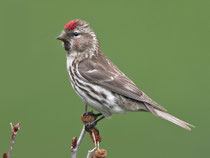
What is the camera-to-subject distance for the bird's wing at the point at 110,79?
6.52 meters

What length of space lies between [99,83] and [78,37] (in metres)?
0.72

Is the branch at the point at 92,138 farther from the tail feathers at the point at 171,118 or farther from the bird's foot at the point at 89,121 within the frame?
the tail feathers at the point at 171,118

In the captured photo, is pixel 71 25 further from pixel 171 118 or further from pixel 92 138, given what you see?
pixel 92 138

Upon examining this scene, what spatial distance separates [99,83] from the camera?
6.60 meters

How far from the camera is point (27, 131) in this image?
846 cm

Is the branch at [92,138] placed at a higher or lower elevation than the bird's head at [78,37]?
lower

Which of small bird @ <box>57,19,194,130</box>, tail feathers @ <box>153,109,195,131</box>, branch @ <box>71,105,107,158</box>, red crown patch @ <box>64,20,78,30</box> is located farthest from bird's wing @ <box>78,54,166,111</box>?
branch @ <box>71,105,107,158</box>

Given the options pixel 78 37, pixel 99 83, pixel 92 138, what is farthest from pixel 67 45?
pixel 92 138

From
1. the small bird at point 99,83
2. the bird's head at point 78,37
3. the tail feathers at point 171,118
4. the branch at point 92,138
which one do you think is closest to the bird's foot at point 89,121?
the branch at point 92,138

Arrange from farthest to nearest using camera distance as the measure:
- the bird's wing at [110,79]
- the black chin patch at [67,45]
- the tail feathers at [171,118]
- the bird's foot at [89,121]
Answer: the black chin patch at [67,45] < the bird's wing at [110,79] < the tail feathers at [171,118] < the bird's foot at [89,121]

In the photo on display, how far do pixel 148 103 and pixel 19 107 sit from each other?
8.61 ft

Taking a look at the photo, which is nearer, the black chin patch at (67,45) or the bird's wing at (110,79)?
the bird's wing at (110,79)

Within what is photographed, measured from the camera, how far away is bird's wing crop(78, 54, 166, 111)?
652 centimetres

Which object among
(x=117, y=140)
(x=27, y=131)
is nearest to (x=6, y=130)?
(x=27, y=131)
